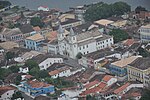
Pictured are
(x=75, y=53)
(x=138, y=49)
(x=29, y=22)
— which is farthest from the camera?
(x=29, y=22)

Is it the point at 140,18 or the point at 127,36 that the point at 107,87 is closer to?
the point at 127,36

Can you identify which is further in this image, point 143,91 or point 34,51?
point 34,51

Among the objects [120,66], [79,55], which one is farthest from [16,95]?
[79,55]

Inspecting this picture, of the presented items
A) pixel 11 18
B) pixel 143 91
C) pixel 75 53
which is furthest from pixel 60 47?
pixel 11 18

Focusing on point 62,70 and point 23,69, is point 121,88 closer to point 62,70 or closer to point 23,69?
point 62,70

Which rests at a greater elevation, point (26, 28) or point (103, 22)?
point (103, 22)

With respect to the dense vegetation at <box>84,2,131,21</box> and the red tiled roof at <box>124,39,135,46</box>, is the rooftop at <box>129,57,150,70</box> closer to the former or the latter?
the red tiled roof at <box>124,39,135,46</box>
